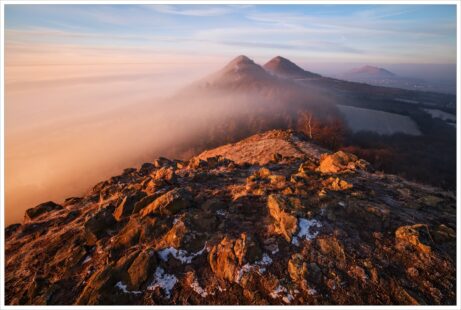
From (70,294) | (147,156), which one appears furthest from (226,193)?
(147,156)

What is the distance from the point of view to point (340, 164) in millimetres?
14672

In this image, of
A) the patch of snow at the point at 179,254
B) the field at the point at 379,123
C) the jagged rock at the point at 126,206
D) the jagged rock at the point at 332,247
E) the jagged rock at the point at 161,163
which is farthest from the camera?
the field at the point at 379,123

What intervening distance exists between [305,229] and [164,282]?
4443 millimetres

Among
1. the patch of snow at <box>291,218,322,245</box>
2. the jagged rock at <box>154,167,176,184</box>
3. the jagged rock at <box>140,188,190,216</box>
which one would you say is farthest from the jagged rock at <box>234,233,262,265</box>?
the jagged rock at <box>154,167,176,184</box>

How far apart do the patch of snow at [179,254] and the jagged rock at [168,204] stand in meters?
1.90

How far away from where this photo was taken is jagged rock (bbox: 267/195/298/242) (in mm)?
7699

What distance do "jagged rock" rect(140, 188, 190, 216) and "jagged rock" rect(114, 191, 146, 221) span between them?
0.79 metres

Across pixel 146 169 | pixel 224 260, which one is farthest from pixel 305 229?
pixel 146 169

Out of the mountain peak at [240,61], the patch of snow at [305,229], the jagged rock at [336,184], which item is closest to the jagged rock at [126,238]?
the patch of snow at [305,229]

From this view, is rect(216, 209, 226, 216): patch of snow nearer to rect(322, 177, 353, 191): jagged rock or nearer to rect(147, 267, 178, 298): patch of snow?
rect(147, 267, 178, 298): patch of snow

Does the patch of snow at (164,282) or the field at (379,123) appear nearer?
the patch of snow at (164,282)

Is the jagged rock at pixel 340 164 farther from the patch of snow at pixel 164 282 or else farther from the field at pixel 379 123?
the field at pixel 379 123

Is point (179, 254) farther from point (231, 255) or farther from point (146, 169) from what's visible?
point (146, 169)

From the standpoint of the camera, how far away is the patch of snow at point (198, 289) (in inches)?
242
